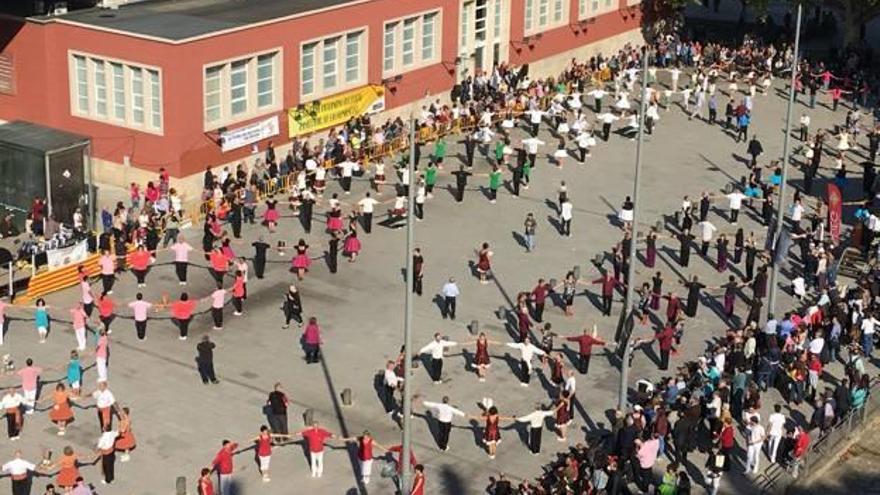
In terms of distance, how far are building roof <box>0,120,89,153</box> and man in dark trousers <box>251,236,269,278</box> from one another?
6.80m

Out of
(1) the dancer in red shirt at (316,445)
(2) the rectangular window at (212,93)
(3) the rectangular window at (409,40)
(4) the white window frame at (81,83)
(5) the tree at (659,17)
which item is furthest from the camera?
(5) the tree at (659,17)

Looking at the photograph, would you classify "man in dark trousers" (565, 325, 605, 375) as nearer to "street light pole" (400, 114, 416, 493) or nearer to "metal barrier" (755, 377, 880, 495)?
"metal barrier" (755, 377, 880, 495)

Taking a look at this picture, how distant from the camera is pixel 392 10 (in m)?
51.5

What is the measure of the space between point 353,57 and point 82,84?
980 cm

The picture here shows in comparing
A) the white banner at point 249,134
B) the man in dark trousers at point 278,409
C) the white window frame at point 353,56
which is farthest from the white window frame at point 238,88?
the man in dark trousers at point 278,409

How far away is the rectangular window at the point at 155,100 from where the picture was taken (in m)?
43.2

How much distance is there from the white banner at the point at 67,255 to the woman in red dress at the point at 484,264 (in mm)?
10622

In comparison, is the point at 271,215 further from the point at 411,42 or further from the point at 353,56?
the point at 411,42

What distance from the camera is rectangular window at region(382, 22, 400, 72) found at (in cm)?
5162

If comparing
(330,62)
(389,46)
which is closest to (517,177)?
(330,62)

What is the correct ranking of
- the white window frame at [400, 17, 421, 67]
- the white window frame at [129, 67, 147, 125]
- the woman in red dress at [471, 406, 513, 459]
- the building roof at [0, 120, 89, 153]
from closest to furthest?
1. the woman in red dress at [471, 406, 513, 459]
2. the building roof at [0, 120, 89, 153]
3. the white window frame at [129, 67, 147, 125]
4. the white window frame at [400, 17, 421, 67]

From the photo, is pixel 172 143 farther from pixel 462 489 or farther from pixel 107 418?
pixel 462 489

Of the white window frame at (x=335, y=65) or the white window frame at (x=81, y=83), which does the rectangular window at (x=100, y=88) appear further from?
the white window frame at (x=335, y=65)

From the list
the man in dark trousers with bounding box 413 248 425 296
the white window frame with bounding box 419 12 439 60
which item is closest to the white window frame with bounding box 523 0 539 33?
the white window frame with bounding box 419 12 439 60
